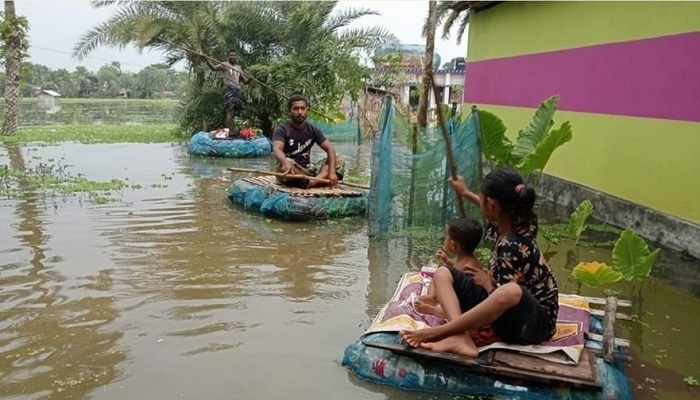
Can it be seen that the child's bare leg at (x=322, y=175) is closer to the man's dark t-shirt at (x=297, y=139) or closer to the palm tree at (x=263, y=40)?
the man's dark t-shirt at (x=297, y=139)

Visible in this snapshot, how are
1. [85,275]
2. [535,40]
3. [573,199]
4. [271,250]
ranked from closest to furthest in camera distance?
[85,275] < [271,250] < [573,199] < [535,40]

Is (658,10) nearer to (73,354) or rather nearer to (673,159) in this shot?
(673,159)

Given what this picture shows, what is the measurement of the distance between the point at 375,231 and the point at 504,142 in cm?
172

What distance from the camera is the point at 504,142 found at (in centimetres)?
671

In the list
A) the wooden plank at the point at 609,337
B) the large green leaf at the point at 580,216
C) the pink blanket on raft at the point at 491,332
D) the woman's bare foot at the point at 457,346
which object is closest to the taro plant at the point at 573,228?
the large green leaf at the point at 580,216

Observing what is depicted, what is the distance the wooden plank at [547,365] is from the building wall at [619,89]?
4025mm

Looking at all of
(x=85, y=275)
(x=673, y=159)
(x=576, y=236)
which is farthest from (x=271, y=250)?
(x=673, y=159)

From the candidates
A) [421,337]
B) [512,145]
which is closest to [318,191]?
[512,145]

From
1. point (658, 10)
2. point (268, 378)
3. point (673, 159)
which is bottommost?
point (268, 378)

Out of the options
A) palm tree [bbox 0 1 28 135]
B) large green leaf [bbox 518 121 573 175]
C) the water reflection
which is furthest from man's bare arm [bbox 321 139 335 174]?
palm tree [bbox 0 1 28 135]

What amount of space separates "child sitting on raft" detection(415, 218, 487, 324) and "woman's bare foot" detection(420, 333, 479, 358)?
0.40ft

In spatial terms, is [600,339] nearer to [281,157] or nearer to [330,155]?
[330,155]

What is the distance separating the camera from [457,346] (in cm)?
329

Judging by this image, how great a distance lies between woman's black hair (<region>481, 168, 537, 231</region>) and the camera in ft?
10.3
